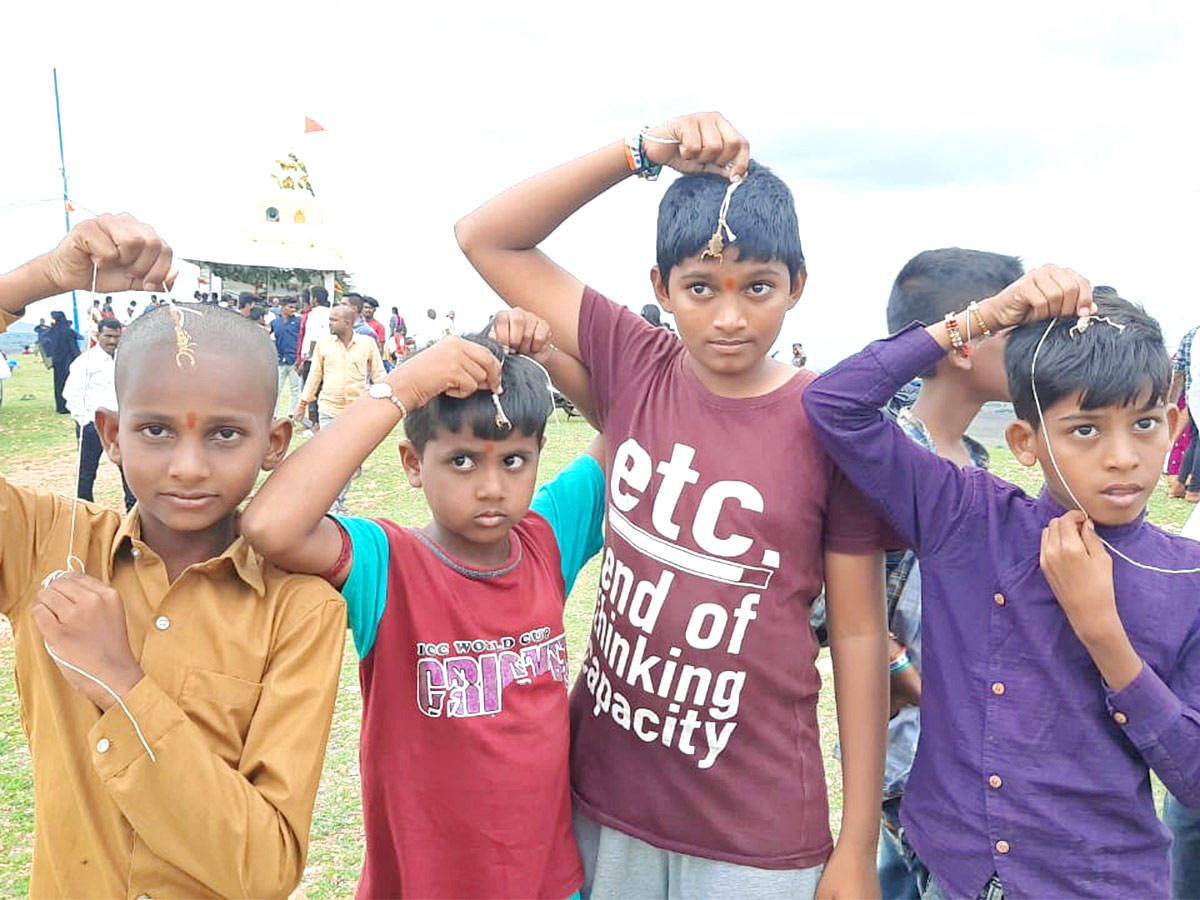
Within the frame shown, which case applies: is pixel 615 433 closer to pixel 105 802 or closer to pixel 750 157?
pixel 750 157

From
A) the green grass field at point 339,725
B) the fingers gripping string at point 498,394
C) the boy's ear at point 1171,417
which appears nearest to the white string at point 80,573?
the fingers gripping string at point 498,394

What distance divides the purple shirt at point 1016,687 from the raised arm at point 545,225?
22.7 inches

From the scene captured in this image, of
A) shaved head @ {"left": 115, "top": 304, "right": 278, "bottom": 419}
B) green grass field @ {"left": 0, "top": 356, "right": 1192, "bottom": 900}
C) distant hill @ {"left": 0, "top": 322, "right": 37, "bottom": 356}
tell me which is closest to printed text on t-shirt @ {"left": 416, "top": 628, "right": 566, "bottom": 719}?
shaved head @ {"left": 115, "top": 304, "right": 278, "bottom": 419}

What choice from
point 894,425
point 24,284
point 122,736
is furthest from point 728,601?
point 24,284

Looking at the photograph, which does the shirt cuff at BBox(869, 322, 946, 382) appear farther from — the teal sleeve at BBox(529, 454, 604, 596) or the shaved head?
the shaved head

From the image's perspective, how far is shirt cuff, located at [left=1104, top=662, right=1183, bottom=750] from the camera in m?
1.46

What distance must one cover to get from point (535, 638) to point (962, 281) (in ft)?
4.50

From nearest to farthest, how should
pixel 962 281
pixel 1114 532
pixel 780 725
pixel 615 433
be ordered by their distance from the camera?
pixel 1114 532
pixel 780 725
pixel 615 433
pixel 962 281

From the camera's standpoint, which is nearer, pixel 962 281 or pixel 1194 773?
pixel 1194 773

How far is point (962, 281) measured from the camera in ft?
7.40

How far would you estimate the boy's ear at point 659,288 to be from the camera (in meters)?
1.83

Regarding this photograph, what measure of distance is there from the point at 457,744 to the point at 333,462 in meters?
0.57

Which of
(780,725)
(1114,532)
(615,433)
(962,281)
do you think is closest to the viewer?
(1114,532)

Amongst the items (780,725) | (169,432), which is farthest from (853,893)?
(169,432)
